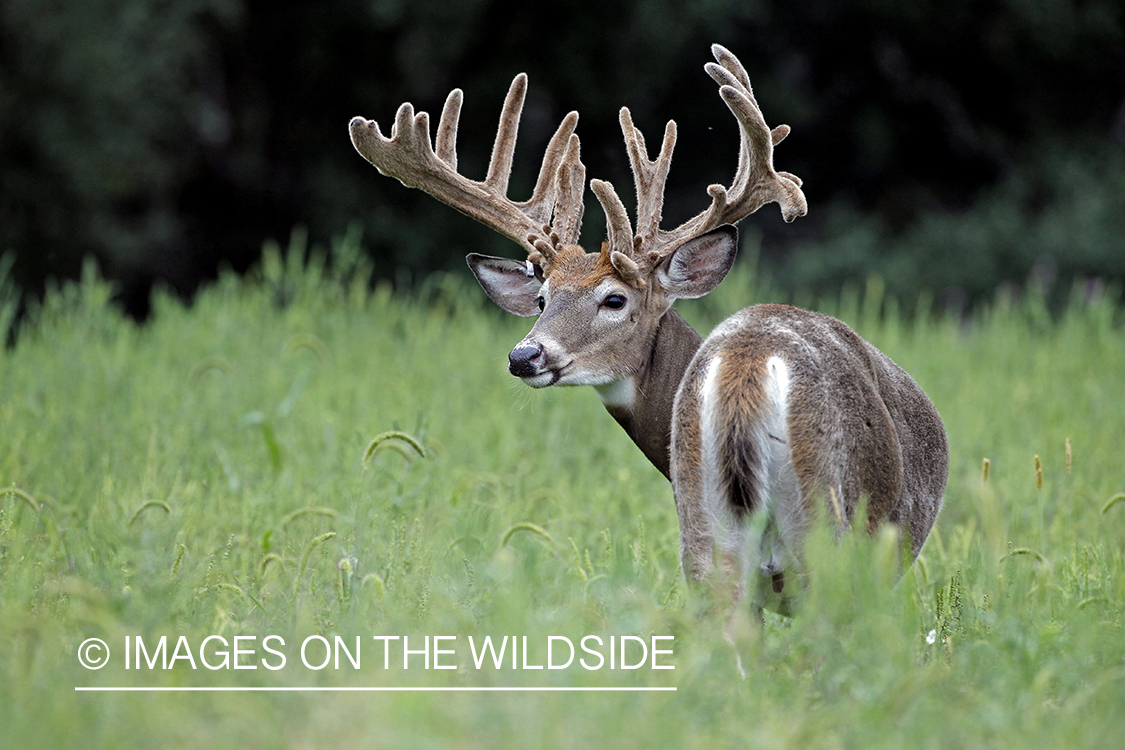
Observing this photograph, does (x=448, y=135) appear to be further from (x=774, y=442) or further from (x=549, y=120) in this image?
(x=549, y=120)

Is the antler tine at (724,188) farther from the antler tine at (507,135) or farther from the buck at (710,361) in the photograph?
the antler tine at (507,135)

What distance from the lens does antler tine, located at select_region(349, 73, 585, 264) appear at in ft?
13.8

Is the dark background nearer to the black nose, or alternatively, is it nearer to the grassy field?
the grassy field

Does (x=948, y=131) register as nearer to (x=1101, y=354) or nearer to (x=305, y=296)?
(x=1101, y=354)

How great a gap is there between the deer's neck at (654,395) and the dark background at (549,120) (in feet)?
24.5

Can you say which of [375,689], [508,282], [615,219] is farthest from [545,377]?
[375,689]

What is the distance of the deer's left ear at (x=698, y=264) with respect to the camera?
12.5 ft

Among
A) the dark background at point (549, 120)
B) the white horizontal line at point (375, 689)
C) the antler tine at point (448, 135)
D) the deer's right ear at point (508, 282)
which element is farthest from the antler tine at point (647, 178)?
the dark background at point (549, 120)

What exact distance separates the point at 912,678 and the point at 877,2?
11.4 m

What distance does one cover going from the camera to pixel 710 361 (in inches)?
114

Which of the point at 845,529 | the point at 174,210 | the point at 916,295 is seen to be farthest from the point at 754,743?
the point at 174,210
